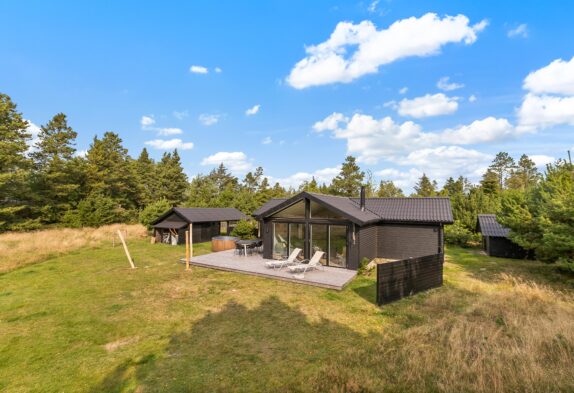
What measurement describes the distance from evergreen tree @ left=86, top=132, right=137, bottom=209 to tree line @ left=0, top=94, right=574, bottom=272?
123mm

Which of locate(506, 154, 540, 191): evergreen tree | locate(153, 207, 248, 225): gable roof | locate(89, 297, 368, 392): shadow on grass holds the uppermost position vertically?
locate(506, 154, 540, 191): evergreen tree

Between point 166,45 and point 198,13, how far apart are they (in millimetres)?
3157

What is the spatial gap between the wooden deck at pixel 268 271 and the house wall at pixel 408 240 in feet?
13.4

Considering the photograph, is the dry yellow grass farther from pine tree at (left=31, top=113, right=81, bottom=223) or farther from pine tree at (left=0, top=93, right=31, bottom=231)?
pine tree at (left=31, top=113, right=81, bottom=223)

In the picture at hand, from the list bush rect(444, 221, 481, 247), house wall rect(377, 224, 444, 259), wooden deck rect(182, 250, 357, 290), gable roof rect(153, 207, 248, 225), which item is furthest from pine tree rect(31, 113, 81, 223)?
bush rect(444, 221, 481, 247)

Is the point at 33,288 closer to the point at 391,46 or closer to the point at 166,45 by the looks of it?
the point at 166,45

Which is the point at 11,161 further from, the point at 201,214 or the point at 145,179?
the point at 145,179

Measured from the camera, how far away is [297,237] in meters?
13.8

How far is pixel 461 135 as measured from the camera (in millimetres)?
30828

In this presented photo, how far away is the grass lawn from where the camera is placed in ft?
15.1

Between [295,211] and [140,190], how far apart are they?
34143 millimetres

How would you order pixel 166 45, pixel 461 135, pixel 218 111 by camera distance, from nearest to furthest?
pixel 166 45
pixel 218 111
pixel 461 135

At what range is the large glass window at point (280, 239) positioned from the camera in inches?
555

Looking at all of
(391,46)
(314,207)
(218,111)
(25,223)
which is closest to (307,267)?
(314,207)
